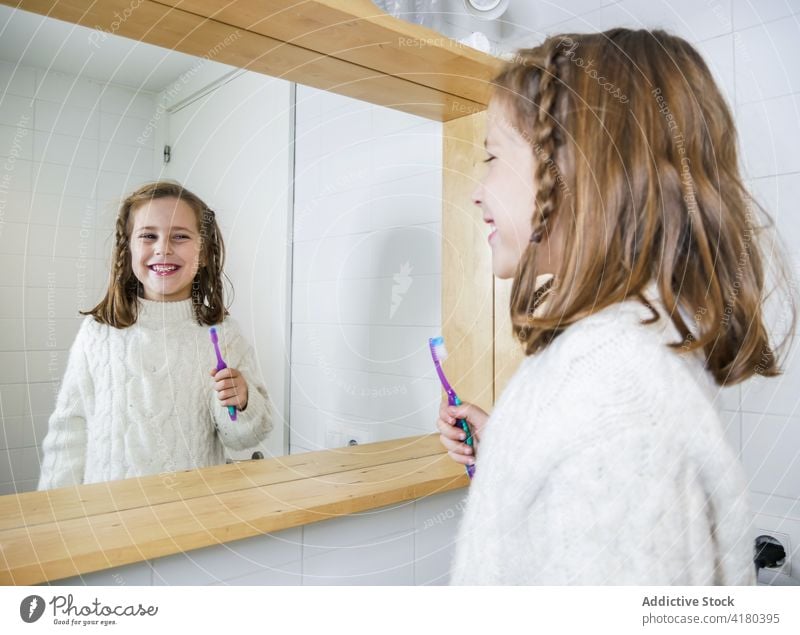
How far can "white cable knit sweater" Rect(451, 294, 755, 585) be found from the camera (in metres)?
0.36

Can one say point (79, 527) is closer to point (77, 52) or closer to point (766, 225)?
point (77, 52)

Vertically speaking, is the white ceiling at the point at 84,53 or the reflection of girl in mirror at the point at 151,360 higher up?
the white ceiling at the point at 84,53

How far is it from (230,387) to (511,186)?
0.36 metres

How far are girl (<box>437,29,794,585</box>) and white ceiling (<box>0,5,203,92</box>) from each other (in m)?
0.33

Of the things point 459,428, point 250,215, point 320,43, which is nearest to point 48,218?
point 250,215

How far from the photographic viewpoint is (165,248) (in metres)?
0.57

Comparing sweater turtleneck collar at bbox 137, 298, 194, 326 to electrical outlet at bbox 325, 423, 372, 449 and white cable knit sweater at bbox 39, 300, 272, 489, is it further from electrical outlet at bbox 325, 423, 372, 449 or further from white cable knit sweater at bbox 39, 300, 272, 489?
electrical outlet at bbox 325, 423, 372, 449

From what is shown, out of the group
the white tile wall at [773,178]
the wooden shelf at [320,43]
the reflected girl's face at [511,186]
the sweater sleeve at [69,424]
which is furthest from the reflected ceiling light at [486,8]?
the sweater sleeve at [69,424]

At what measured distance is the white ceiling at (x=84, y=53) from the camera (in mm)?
515

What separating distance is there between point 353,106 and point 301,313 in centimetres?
27

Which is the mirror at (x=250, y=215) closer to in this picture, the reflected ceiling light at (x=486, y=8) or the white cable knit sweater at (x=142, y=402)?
the white cable knit sweater at (x=142, y=402)

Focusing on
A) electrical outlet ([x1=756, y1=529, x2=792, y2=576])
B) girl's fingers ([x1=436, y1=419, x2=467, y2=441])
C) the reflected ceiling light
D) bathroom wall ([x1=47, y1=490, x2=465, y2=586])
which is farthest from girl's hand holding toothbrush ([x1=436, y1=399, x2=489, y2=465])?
the reflected ceiling light

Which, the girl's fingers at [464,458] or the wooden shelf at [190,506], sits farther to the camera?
the girl's fingers at [464,458]

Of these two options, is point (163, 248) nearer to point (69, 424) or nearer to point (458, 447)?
point (69, 424)
